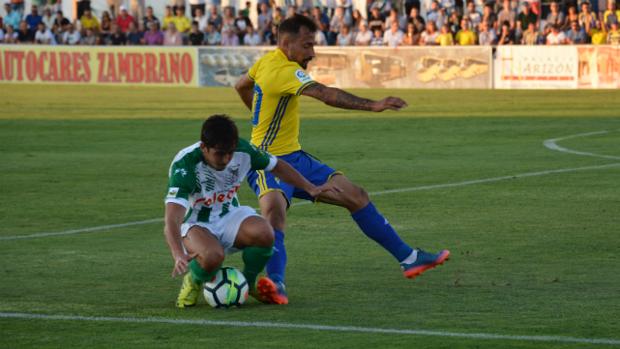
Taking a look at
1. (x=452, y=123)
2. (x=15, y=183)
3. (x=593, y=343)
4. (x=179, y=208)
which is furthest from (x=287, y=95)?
(x=452, y=123)

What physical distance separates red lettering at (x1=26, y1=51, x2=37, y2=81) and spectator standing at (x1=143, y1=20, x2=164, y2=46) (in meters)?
3.60

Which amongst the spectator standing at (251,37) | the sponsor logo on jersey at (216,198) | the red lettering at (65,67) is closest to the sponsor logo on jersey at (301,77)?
the sponsor logo on jersey at (216,198)

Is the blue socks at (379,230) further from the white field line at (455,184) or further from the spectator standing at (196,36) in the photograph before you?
the spectator standing at (196,36)

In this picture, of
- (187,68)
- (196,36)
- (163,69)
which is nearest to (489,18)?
(196,36)

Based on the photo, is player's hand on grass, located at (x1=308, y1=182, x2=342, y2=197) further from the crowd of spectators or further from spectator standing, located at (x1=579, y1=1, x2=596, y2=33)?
spectator standing, located at (x1=579, y1=1, x2=596, y2=33)

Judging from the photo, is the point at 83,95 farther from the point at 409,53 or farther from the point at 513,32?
the point at 513,32

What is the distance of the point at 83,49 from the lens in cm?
4028

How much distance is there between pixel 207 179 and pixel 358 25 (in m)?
29.3

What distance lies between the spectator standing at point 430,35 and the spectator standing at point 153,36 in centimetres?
809

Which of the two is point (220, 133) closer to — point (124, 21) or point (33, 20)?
point (124, 21)

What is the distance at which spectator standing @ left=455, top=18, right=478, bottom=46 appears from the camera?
34.6m

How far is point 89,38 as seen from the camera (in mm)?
41688

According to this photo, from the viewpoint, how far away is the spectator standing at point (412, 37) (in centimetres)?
3559

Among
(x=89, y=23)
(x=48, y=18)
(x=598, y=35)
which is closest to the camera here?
(x=598, y=35)
